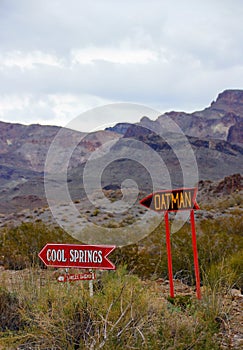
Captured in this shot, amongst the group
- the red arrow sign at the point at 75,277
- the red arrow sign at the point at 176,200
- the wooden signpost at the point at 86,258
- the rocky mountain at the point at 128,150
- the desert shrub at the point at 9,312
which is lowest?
the desert shrub at the point at 9,312

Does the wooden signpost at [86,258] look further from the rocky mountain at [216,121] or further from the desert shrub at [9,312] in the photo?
the rocky mountain at [216,121]

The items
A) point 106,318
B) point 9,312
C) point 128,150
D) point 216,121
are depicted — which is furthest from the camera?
point 216,121

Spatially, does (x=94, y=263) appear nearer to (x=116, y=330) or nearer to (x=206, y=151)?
(x=116, y=330)

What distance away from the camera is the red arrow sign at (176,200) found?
25.5ft

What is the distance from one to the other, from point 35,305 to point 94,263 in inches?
35.1

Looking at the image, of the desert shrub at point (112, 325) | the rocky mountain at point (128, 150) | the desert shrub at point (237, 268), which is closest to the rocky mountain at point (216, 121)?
the rocky mountain at point (128, 150)

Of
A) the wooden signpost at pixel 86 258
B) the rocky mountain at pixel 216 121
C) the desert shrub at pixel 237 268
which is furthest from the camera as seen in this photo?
the rocky mountain at pixel 216 121

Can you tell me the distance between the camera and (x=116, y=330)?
5.08m

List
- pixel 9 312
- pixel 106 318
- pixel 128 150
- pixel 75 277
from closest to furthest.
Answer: pixel 106 318 → pixel 75 277 → pixel 9 312 → pixel 128 150

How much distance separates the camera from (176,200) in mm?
7828

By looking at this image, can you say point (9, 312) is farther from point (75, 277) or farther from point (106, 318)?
point (106, 318)

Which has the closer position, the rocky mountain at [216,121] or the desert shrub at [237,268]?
the desert shrub at [237,268]

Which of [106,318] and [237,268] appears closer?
[106,318]

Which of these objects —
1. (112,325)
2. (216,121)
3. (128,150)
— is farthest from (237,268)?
(216,121)
